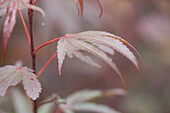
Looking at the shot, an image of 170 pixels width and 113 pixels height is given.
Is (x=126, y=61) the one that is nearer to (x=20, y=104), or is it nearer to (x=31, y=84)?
(x=20, y=104)

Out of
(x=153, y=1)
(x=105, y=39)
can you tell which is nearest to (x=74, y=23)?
(x=153, y=1)

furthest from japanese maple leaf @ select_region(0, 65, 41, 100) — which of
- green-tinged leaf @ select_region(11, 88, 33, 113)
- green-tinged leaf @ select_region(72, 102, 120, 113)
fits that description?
green-tinged leaf @ select_region(11, 88, 33, 113)

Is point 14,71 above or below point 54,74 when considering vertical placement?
below

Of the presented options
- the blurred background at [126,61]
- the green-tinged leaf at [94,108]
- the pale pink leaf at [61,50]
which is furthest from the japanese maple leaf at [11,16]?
the blurred background at [126,61]

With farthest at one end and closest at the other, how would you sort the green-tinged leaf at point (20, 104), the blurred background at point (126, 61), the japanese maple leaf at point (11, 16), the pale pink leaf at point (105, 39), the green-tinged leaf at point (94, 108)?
1. the blurred background at point (126, 61)
2. the green-tinged leaf at point (20, 104)
3. the green-tinged leaf at point (94, 108)
4. the pale pink leaf at point (105, 39)
5. the japanese maple leaf at point (11, 16)

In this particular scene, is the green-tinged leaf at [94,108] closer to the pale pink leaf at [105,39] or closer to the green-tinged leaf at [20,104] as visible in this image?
the green-tinged leaf at [20,104]

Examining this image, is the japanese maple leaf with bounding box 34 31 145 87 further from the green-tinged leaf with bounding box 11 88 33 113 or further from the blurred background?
the blurred background

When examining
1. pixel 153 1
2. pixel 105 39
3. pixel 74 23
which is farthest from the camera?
pixel 153 1

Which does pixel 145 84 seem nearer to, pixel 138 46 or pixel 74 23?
pixel 138 46
